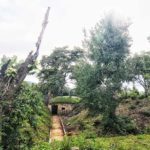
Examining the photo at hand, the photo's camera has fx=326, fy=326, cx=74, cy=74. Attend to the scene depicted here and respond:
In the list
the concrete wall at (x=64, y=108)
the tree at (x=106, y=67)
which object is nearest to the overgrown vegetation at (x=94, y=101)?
the tree at (x=106, y=67)

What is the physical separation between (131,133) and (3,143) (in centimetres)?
1633

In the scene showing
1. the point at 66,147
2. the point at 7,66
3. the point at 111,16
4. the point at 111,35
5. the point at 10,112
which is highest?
the point at 111,16

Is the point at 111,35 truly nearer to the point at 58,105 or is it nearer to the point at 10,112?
the point at 10,112

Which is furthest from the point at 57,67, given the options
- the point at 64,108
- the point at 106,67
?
the point at 106,67

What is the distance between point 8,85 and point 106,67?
15544mm

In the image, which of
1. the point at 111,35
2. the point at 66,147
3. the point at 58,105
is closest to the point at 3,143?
the point at 66,147

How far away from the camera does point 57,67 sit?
54.2 metres

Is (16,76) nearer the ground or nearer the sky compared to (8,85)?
nearer the sky

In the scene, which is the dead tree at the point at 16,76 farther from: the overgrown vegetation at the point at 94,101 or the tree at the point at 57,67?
the tree at the point at 57,67

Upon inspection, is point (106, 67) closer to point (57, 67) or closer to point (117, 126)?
point (117, 126)

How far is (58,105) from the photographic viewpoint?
53969 mm

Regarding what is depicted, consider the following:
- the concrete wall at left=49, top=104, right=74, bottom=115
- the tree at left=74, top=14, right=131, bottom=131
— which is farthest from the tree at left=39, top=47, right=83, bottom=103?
the tree at left=74, top=14, right=131, bottom=131

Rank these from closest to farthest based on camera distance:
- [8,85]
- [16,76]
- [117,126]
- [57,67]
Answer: [8,85], [16,76], [117,126], [57,67]

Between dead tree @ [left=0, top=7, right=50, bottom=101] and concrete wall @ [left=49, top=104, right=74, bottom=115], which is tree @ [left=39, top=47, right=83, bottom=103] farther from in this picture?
dead tree @ [left=0, top=7, right=50, bottom=101]
